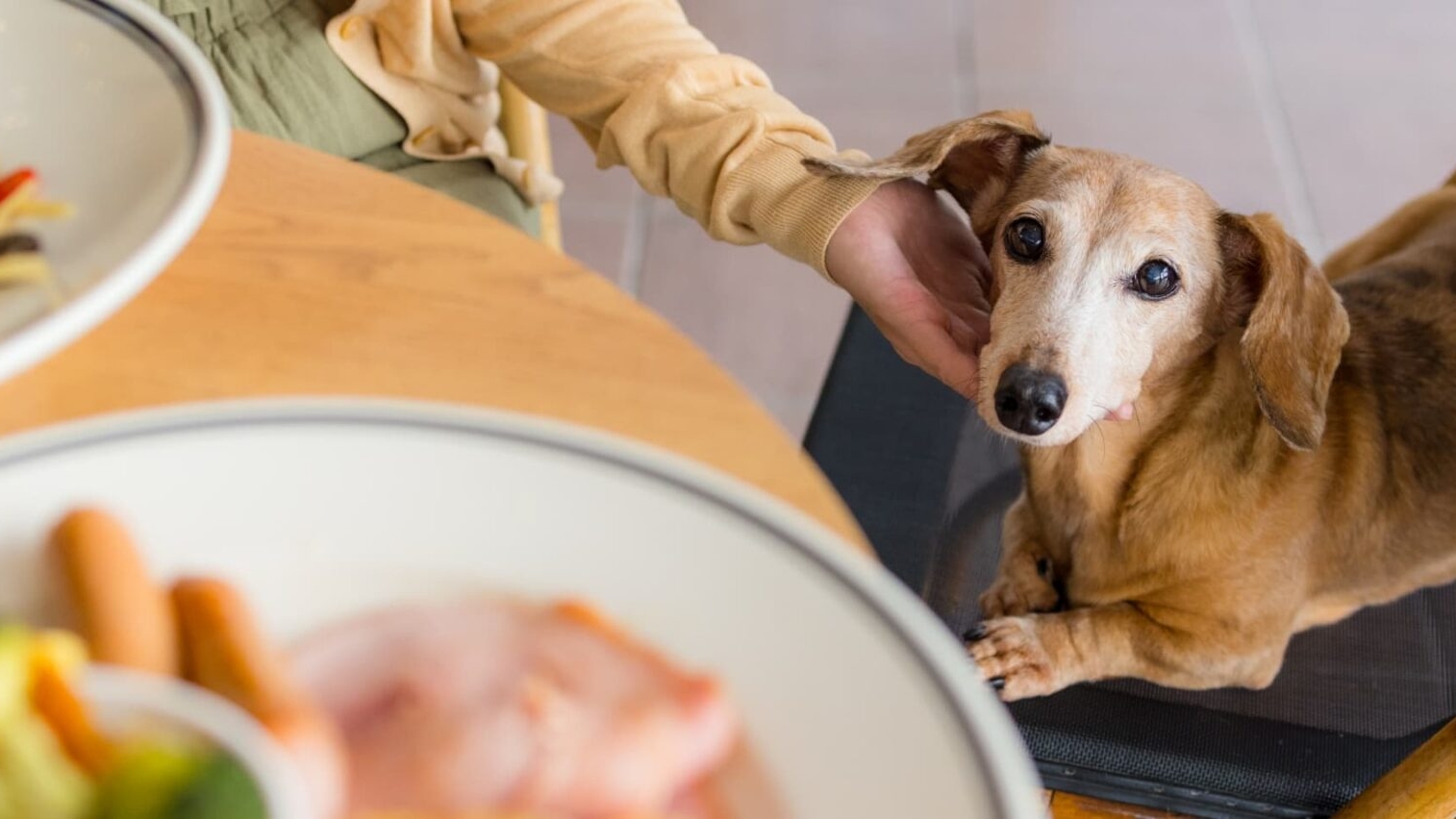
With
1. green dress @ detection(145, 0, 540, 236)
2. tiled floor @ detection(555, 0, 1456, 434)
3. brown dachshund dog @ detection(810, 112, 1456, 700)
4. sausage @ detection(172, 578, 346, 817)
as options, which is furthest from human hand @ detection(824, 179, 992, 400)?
tiled floor @ detection(555, 0, 1456, 434)

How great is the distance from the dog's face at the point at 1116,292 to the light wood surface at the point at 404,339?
1.21ft

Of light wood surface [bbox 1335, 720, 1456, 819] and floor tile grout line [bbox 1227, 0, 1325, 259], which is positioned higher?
light wood surface [bbox 1335, 720, 1456, 819]

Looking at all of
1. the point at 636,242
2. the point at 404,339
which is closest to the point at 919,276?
the point at 404,339

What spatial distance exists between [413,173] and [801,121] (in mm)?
336

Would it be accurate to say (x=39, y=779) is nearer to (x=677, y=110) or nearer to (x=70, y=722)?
(x=70, y=722)

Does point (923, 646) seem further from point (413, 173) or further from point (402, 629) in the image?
point (413, 173)

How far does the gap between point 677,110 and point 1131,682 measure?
549 millimetres

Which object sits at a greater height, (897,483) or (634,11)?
(634,11)

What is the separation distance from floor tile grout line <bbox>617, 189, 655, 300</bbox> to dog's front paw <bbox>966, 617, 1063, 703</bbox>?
102 centimetres

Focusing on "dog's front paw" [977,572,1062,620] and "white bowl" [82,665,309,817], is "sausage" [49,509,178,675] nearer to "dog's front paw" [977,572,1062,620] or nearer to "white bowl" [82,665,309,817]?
"white bowl" [82,665,309,817]

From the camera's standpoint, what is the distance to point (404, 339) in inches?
19.5

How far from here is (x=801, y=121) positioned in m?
0.87

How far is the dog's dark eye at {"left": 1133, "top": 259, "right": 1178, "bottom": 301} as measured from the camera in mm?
932

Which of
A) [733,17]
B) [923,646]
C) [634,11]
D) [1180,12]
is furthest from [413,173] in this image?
[1180,12]
